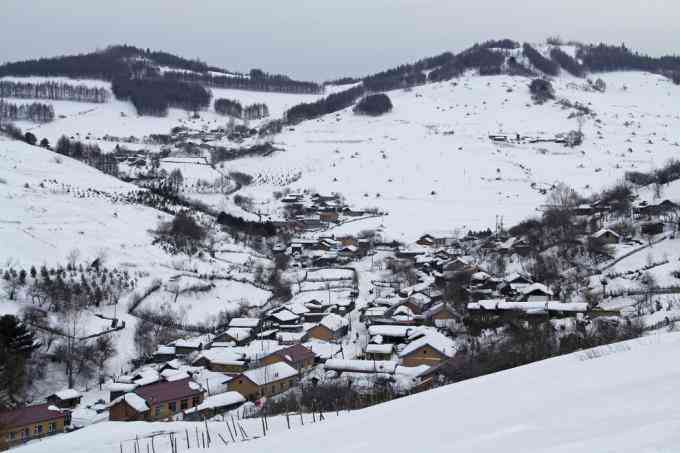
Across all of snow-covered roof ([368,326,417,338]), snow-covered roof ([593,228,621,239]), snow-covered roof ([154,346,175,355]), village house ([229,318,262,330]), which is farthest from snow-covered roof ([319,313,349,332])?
snow-covered roof ([593,228,621,239])

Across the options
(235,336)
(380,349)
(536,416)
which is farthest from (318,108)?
(536,416)

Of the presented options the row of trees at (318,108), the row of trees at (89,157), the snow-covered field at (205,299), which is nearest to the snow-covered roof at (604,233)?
the snow-covered field at (205,299)

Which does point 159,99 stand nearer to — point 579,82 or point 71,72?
point 71,72

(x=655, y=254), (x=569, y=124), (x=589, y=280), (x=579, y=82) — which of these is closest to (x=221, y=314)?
(x=589, y=280)

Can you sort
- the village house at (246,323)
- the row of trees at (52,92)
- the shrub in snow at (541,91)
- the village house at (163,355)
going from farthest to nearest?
the row of trees at (52,92) → the shrub in snow at (541,91) → the village house at (246,323) → the village house at (163,355)

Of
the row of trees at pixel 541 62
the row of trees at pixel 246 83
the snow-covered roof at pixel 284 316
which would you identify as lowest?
the snow-covered roof at pixel 284 316

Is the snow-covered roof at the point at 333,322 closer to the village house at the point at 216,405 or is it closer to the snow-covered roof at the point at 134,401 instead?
the village house at the point at 216,405
